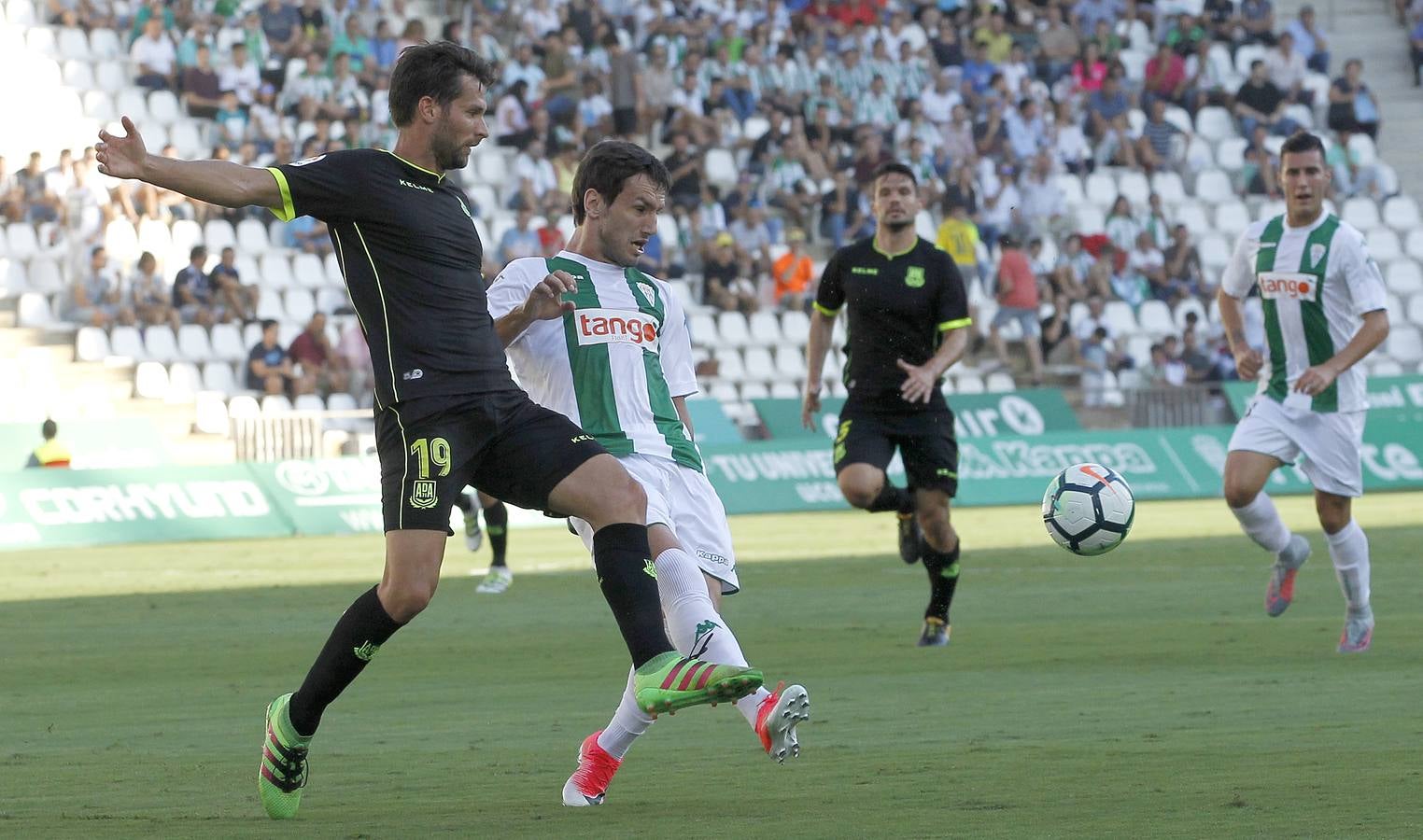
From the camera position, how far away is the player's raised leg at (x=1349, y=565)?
1002 cm

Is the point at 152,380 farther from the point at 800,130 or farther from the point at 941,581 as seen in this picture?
the point at 941,581

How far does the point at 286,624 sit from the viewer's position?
12.5 meters

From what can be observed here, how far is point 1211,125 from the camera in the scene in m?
32.4

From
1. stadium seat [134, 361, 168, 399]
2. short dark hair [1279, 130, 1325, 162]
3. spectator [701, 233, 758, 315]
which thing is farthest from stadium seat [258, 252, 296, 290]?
short dark hair [1279, 130, 1325, 162]

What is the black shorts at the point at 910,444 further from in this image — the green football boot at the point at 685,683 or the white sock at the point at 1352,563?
the green football boot at the point at 685,683

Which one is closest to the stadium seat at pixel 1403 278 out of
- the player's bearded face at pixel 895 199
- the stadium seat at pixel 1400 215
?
the stadium seat at pixel 1400 215

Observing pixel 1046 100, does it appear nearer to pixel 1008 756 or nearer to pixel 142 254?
pixel 142 254

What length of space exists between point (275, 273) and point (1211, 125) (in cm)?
1547

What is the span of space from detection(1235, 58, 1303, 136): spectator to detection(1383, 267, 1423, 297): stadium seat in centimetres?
276

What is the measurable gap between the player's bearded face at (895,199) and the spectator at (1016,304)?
16.3 meters

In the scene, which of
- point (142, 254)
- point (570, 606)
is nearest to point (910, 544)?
point (570, 606)

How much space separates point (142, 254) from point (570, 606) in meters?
11.4

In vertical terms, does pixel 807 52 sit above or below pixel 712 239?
above

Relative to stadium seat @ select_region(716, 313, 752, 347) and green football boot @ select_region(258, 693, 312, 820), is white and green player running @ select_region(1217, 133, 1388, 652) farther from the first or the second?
stadium seat @ select_region(716, 313, 752, 347)
